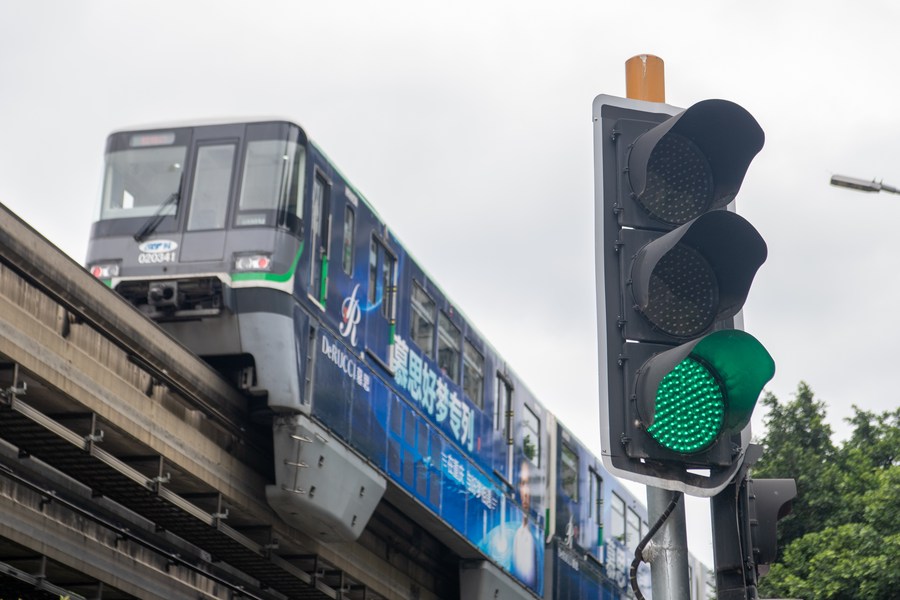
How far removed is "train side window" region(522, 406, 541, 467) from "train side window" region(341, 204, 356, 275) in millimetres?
6662

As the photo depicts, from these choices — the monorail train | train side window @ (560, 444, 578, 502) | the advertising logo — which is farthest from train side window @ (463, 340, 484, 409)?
train side window @ (560, 444, 578, 502)

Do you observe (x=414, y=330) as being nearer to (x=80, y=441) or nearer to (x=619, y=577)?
(x=80, y=441)

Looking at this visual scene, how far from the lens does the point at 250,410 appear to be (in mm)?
15102

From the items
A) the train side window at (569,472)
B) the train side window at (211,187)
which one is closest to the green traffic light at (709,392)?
the train side window at (211,187)

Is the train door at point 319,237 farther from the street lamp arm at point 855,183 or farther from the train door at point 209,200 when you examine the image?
the street lamp arm at point 855,183

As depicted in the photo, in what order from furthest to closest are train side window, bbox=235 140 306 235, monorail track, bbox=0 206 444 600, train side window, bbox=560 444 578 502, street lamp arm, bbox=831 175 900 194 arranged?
train side window, bbox=560 444 578 502, train side window, bbox=235 140 306 235, monorail track, bbox=0 206 444 600, street lamp arm, bbox=831 175 900 194

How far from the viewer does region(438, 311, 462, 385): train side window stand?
1842cm

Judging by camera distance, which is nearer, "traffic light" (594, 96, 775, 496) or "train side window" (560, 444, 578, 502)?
"traffic light" (594, 96, 775, 496)

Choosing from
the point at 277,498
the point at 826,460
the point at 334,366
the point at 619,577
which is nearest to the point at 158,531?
the point at 277,498

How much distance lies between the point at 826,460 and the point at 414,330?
16.1 m

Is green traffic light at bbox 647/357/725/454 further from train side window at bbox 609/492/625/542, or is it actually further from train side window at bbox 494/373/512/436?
train side window at bbox 609/492/625/542

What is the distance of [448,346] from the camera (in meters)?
18.7

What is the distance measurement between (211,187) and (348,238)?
1694 mm

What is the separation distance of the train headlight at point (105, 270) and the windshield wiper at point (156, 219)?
0.37m
